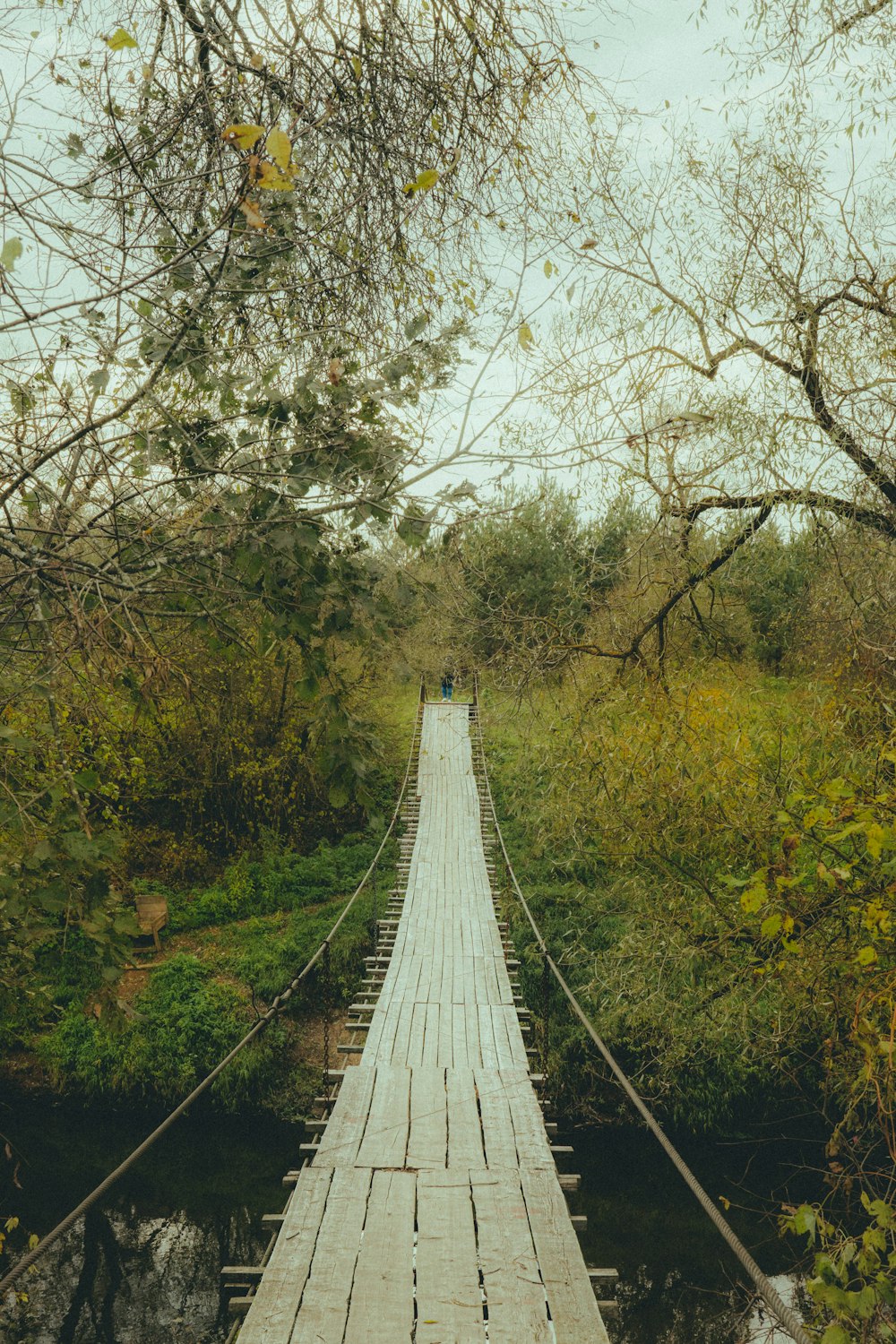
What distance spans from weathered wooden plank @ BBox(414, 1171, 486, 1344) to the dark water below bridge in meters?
3.17

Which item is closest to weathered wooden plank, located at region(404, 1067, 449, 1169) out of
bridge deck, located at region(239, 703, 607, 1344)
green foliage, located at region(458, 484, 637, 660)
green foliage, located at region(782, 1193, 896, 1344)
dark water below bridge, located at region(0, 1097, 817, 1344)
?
bridge deck, located at region(239, 703, 607, 1344)

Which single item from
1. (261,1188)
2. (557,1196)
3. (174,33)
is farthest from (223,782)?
(174,33)

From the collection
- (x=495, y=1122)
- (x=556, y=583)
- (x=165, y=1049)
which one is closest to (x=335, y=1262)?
(x=495, y=1122)

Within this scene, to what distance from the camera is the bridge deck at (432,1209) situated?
2.20 metres

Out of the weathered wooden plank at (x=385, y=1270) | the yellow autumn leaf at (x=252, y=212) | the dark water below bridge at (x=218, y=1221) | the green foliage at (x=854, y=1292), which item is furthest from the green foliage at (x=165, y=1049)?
the yellow autumn leaf at (x=252, y=212)

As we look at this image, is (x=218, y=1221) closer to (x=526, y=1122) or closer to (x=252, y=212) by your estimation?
(x=526, y=1122)

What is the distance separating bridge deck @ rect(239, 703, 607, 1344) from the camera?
86.7 inches

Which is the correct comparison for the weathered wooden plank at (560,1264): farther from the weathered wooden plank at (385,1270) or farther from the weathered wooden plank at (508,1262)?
the weathered wooden plank at (385,1270)

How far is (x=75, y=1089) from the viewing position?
7.87 meters

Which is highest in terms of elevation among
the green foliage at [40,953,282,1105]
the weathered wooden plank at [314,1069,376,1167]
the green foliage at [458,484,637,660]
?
the green foliage at [458,484,637,660]

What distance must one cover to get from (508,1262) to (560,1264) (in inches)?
5.5

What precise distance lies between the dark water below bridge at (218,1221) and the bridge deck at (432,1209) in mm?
2313

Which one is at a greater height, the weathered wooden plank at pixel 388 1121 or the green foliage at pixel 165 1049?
the weathered wooden plank at pixel 388 1121

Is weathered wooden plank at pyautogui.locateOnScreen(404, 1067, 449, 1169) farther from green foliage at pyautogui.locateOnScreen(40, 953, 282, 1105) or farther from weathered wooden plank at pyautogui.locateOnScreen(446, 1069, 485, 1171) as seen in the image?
green foliage at pyautogui.locateOnScreen(40, 953, 282, 1105)
